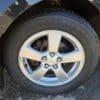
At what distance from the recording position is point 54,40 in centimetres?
311

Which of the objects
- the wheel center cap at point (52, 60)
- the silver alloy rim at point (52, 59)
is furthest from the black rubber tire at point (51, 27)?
the wheel center cap at point (52, 60)

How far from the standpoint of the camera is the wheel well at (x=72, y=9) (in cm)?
306

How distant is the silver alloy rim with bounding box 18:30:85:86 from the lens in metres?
3.10

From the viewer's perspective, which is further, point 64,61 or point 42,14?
point 64,61

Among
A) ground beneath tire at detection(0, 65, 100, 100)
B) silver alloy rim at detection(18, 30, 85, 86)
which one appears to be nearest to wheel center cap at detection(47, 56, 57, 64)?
silver alloy rim at detection(18, 30, 85, 86)

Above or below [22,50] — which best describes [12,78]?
below

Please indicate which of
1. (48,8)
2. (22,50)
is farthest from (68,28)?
(22,50)

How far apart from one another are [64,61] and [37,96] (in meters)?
0.49

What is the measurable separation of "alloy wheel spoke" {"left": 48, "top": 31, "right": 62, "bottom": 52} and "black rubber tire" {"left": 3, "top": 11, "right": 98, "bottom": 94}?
0.06 m

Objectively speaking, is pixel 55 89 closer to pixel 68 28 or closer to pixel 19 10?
pixel 68 28

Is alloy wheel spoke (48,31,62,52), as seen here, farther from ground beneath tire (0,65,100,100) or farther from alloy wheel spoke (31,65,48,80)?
ground beneath tire (0,65,100,100)

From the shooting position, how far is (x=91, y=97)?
11.3ft

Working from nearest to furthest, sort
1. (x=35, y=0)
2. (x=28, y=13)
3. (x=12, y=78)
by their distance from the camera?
(x=35, y=0) → (x=28, y=13) → (x=12, y=78)

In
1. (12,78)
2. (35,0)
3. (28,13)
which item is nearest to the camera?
(35,0)
